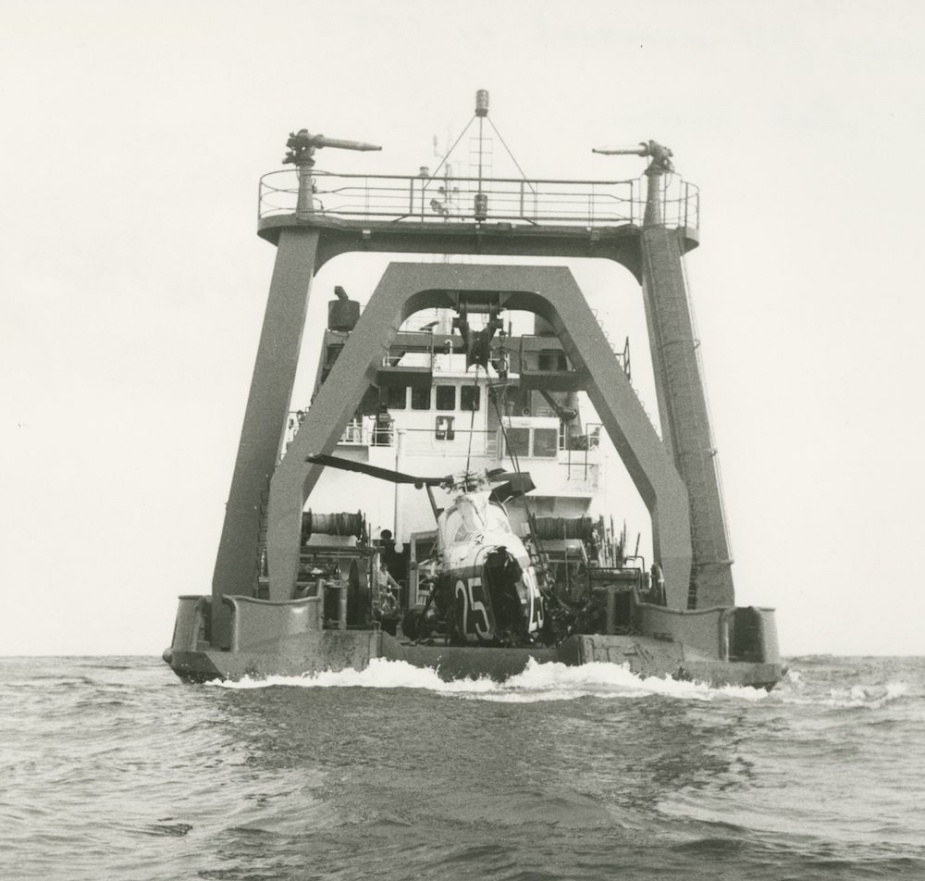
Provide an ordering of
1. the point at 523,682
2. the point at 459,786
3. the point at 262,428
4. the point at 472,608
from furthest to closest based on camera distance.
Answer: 1. the point at 262,428
2. the point at 472,608
3. the point at 523,682
4. the point at 459,786

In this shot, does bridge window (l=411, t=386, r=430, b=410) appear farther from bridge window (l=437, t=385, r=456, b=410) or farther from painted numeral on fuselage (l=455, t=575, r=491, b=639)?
painted numeral on fuselage (l=455, t=575, r=491, b=639)

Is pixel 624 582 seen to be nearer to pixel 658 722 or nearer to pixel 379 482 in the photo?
pixel 379 482

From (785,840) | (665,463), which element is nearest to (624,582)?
(665,463)

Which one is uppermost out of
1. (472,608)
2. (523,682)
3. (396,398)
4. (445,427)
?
(396,398)

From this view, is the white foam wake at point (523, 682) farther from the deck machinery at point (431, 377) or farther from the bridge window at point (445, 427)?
the bridge window at point (445, 427)

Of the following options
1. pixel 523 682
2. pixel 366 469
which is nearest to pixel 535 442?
pixel 366 469

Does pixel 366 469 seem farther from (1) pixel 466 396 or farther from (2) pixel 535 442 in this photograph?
(1) pixel 466 396

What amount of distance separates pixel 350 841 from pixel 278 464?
12400 mm

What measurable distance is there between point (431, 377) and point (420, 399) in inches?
96.7

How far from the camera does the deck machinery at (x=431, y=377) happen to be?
17.8 metres

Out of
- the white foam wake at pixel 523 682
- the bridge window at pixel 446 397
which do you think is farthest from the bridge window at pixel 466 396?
the white foam wake at pixel 523 682

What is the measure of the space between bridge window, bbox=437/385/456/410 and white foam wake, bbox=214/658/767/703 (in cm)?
961

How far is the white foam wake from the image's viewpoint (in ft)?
55.4

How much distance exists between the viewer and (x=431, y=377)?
79.5 ft
